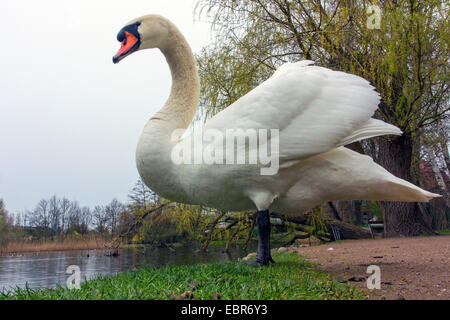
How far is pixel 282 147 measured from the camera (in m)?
3.05

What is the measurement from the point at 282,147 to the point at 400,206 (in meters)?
7.34

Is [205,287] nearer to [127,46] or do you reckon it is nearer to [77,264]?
[127,46]

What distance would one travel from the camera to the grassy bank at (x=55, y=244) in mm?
11320

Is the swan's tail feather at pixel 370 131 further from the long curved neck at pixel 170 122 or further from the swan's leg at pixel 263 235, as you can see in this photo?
the long curved neck at pixel 170 122

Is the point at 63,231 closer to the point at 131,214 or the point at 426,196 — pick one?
the point at 131,214

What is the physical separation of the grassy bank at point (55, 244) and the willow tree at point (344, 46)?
6.30 metres

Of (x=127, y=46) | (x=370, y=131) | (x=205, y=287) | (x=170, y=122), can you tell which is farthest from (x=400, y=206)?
(x=205, y=287)

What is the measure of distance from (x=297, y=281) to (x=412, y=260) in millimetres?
2434

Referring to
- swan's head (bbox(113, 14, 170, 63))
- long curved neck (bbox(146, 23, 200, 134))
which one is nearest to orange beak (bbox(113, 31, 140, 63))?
swan's head (bbox(113, 14, 170, 63))

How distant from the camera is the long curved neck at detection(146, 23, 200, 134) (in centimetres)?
368

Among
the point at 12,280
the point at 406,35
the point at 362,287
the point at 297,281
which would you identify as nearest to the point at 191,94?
the point at 297,281

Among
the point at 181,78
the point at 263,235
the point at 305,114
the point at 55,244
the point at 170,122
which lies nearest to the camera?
the point at 305,114

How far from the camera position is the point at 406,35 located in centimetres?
649

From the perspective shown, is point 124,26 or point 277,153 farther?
point 124,26
